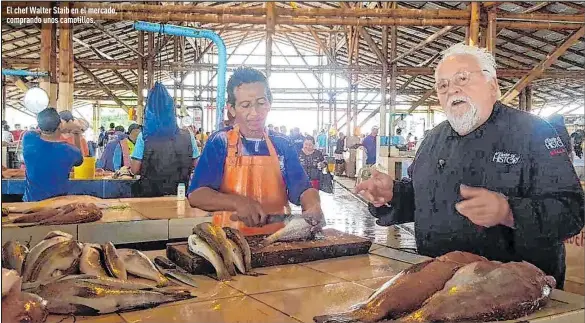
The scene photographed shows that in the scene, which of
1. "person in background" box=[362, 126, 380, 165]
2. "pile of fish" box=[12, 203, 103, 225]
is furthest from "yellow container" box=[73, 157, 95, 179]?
"person in background" box=[362, 126, 380, 165]

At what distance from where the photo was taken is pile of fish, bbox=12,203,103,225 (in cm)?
197

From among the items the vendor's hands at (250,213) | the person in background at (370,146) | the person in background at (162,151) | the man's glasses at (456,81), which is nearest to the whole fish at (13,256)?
the vendor's hands at (250,213)

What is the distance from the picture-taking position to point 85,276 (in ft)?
3.43

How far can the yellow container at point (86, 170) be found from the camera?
147 inches

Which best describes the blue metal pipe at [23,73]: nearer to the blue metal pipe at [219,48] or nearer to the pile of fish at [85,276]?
the blue metal pipe at [219,48]

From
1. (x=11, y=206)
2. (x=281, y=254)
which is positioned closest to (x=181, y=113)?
(x=11, y=206)

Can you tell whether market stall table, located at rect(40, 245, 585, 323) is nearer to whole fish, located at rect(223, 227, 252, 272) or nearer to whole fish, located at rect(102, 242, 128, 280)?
whole fish, located at rect(223, 227, 252, 272)

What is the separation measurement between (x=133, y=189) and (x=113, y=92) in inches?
140

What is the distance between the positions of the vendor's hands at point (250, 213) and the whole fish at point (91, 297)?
29.7 inches

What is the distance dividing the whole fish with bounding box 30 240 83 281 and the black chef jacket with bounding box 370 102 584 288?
0.98 meters

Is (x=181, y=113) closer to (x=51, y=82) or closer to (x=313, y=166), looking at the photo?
(x=313, y=166)

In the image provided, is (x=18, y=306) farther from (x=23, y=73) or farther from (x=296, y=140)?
(x=23, y=73)

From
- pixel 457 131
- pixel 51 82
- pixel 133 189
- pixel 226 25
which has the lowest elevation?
pixel 133 189

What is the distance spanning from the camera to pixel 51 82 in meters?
3.76
